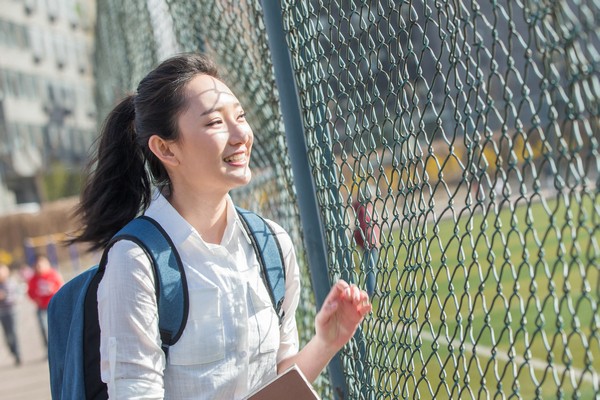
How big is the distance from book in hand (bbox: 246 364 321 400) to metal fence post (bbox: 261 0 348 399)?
0.64 metres

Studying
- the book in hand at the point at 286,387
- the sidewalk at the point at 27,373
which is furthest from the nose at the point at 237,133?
the sidewalk at the point at 27,373

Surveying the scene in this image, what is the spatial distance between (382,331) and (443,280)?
12822 mm

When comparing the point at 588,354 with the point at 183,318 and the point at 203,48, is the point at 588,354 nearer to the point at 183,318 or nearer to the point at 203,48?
the point at 183,318

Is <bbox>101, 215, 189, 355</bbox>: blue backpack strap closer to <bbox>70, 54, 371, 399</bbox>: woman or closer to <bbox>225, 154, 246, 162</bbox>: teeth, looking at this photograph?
<bbox>70, 54, 371, 399</bbox>: woman

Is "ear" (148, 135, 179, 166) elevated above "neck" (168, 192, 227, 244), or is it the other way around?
"ear" (148, 135, 179, 166)

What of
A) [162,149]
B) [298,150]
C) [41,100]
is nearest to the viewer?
[162,149]

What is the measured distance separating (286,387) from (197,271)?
1.07ft

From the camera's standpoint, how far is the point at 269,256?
2.28 m

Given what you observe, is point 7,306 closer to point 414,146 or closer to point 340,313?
point 340,313

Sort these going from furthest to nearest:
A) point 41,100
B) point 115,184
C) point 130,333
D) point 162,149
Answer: point 41,100 → point 115,184 → point 162,149 → point 130,333

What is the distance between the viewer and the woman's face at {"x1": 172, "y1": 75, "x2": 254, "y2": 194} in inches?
84.6

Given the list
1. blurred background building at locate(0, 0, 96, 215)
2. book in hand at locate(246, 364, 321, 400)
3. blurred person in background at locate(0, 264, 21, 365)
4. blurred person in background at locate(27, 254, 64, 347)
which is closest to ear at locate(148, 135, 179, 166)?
book in hand at locate(246, 364, 321, 400)

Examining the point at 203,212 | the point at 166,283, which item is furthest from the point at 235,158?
the point at 166,283

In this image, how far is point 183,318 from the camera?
204 cm
